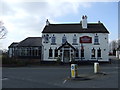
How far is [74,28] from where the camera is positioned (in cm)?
5034

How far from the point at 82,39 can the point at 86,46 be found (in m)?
1.63

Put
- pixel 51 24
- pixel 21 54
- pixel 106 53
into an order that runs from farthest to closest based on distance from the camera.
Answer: pixel 21 54
pixel 51 24
pixel 106 53

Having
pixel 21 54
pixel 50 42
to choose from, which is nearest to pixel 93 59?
pixel 50 42

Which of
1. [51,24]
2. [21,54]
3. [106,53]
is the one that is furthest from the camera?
[21,54]

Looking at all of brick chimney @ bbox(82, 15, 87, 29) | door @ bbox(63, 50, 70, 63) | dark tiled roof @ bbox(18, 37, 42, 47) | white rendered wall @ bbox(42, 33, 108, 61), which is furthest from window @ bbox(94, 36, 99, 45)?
dark tiled roof @ bbox(18, 37, 42, 47)

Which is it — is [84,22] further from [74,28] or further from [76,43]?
[76,43]

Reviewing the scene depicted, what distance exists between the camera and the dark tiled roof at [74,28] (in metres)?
48.4

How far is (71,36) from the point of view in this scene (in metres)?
48.7

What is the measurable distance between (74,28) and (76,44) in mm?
3980

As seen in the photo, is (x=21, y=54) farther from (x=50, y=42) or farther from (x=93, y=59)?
(x=93, y=59)

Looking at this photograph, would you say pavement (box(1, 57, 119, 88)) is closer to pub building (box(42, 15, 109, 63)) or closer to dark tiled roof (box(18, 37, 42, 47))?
pub building (box(42, 15, 109, 63))

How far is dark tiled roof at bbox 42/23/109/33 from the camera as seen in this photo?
4844cm

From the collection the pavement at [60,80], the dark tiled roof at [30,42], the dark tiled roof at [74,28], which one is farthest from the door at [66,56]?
the pavement at [60,80]

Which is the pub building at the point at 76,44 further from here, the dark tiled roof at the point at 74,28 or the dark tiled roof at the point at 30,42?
the dark tiled roof at the point at 30,42
